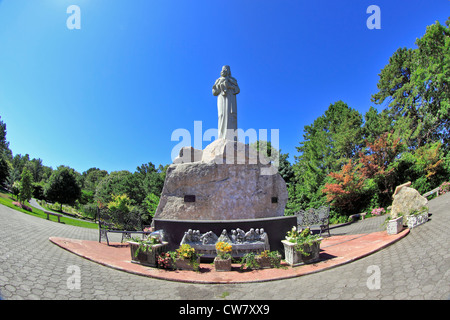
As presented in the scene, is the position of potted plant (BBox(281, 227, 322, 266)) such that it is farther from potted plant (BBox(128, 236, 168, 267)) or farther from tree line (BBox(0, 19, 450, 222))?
tree line (BBox(0, 19, 450, 222))

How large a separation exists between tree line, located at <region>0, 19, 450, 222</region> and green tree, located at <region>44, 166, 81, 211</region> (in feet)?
0.44

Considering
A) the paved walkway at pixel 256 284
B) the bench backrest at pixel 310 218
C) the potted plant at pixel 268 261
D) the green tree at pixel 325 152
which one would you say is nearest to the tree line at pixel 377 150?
the green tree at pixel 325 152

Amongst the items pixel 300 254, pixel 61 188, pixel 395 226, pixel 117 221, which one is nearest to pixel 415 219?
pixel 395 226

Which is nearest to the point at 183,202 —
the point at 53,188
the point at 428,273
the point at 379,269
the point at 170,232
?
the point at 170,232

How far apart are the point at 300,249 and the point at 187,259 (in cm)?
344

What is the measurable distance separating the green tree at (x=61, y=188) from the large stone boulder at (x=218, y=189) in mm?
32285

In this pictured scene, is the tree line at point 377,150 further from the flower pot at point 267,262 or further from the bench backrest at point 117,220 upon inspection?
the flower pot at point 267,262

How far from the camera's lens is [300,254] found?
21.4ft

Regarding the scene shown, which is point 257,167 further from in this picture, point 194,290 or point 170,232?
point 194,290

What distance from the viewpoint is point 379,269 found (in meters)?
5.34

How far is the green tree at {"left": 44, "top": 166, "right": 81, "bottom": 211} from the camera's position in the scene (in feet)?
106

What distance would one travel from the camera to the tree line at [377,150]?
57.7 feet

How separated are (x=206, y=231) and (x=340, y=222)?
643 inches

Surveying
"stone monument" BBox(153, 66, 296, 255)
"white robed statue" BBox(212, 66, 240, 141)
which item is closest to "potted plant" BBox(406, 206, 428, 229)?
"stone monument" BBox(153, 66, 296, 255)
